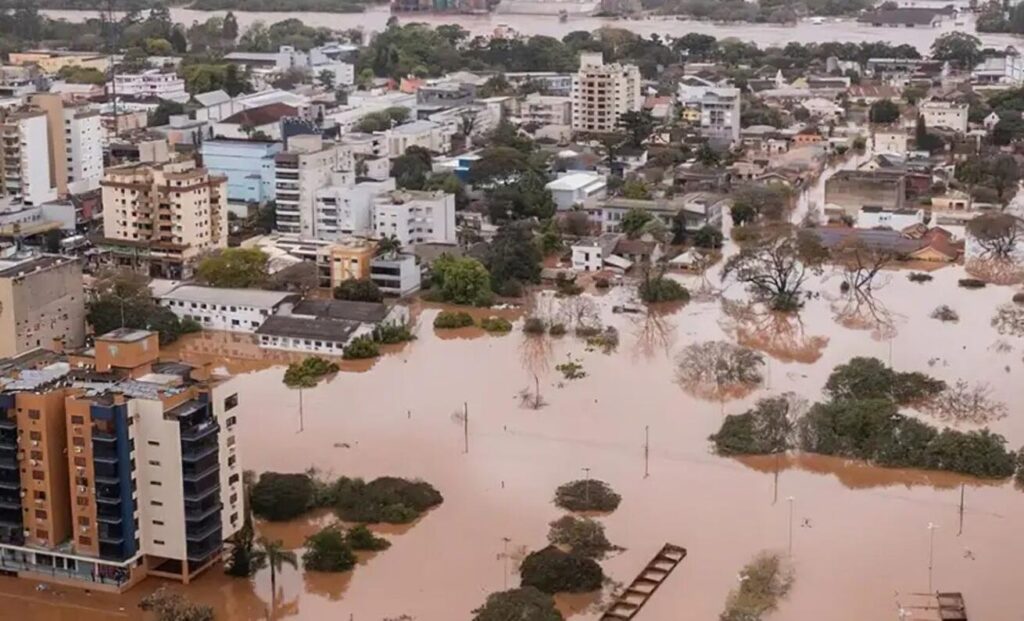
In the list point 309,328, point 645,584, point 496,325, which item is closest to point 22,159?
point 309,328

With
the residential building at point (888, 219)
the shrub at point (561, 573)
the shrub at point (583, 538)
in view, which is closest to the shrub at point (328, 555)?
the shrub at point (561, 573)

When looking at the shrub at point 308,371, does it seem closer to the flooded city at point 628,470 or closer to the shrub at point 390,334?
the flooded city at point 628,470

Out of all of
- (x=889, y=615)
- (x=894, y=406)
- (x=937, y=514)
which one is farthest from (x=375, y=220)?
(x=889, y=615)

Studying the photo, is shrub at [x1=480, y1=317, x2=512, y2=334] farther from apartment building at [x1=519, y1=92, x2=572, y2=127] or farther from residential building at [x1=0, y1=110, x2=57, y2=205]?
apartment building at [x1=519, y1=92, x2=572, y2=127]

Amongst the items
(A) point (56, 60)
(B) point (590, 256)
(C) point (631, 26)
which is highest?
(C) point (631, 26)

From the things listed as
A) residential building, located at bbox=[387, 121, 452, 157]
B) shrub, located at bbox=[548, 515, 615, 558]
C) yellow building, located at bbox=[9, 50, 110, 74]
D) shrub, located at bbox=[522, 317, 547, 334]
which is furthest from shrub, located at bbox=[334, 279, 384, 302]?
yellow building, located at bbox=[9, 50, 110, 74]

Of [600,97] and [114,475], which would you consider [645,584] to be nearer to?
[114,475]
